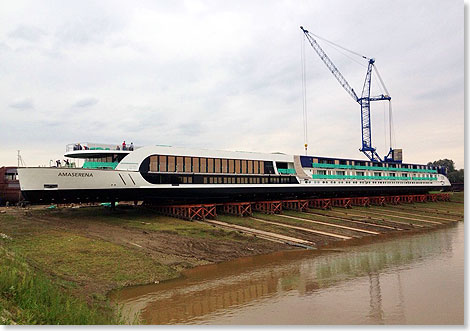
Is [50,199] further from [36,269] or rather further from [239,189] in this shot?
[239,189]

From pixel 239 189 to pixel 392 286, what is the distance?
2483 cm

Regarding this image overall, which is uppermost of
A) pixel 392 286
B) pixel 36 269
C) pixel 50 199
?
pixel 50 199

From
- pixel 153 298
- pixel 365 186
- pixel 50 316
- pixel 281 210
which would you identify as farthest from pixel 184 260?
pixel 365 186

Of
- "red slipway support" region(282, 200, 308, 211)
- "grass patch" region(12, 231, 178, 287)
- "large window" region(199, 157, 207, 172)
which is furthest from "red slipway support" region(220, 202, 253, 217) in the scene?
"grass patch" region(12, 231, 178, 287)

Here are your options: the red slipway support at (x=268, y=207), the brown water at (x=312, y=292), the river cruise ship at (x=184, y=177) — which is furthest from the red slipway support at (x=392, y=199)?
the brown water at (x=312, y=292)

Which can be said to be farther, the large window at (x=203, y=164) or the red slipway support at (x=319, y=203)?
the red slipway support at (x=319, y=203)

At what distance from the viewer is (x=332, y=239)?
33812mm

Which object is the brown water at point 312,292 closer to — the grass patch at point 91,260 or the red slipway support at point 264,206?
the grass patch at point 91,260

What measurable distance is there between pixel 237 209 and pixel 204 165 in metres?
7.12

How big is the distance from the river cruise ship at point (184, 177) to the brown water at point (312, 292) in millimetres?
14655

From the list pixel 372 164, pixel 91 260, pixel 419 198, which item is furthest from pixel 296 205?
pixel 419 198

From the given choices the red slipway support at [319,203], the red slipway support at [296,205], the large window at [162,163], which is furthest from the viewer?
the red slipway support at [319,203]

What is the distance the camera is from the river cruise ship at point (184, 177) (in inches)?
1239

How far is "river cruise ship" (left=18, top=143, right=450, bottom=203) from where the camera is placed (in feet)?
103
